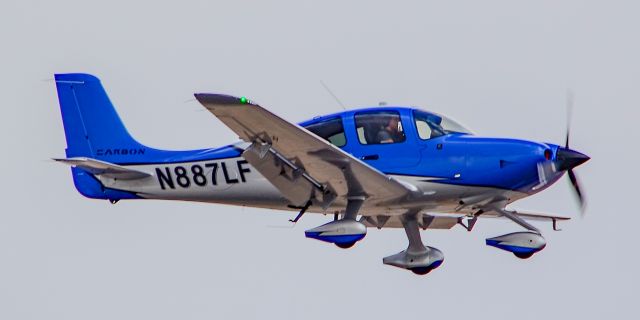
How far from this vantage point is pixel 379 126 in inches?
622

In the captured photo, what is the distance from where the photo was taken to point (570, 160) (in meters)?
15.4

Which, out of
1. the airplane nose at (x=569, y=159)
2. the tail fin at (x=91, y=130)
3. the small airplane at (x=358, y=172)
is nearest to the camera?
the small airplane at (x=358, y=172)

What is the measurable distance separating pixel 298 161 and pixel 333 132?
799 millimetres

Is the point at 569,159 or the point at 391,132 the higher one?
the point at 391,132

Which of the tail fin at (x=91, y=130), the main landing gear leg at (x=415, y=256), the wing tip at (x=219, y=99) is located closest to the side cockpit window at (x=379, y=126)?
the main landing gear leg at (x=415, y=256)

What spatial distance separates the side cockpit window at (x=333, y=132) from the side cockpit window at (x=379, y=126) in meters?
0.22

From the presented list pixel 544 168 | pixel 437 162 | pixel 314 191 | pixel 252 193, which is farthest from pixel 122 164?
pixel 544 168

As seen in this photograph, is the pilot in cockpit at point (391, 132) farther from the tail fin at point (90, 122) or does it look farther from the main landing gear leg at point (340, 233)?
the tail fin at point (90, 122)

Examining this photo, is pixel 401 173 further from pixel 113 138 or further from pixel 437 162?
pixel 113 138

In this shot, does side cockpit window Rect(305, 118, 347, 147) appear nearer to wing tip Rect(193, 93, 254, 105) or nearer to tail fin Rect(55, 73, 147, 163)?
wing tip Rect(193, 93, 254, 105)

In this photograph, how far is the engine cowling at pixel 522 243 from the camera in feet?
52.5

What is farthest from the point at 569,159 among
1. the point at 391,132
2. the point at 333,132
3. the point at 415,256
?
the point at 333,132

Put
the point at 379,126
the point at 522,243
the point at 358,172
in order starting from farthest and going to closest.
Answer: the point at 522,243
the point at 379,126
the point at 358,172

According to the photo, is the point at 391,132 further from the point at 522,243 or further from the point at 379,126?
the point at 522,243
